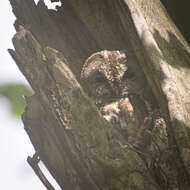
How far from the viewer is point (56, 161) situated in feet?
6.61

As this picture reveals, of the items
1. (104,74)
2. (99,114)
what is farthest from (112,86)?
(99,114)

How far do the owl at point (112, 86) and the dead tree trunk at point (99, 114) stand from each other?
0.17 ft

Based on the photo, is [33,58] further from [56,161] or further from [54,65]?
[56,161]

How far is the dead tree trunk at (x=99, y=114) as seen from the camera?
1.77 meters

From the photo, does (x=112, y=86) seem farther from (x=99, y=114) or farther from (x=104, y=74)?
(x=99, y=114)

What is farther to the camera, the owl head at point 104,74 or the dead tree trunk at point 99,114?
the owl head at point 104,74

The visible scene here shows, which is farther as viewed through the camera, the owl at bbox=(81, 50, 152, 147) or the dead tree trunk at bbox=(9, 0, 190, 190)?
the owl at bbox=(81, 50, 152, 147)

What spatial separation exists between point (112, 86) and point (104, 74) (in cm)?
11

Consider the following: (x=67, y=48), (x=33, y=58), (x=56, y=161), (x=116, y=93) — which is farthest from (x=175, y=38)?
(x=56, y=161)

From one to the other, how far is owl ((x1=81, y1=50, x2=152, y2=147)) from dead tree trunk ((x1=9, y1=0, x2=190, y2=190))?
0.17 feet

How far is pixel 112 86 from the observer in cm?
233

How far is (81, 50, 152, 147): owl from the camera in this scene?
7.17 feet

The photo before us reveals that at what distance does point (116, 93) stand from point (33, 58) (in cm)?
63

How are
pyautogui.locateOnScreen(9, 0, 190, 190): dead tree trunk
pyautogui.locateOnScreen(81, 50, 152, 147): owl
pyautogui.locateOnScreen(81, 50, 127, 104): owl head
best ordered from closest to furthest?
pyautogui.locateOnScreen(9, 0, 190, 190): dead tree trunk
pyautogui.locateOnScreen(81, 50, 152, 147): owl
pyautogui.locateOnScreen(81, 50, 127, 104): owl head
